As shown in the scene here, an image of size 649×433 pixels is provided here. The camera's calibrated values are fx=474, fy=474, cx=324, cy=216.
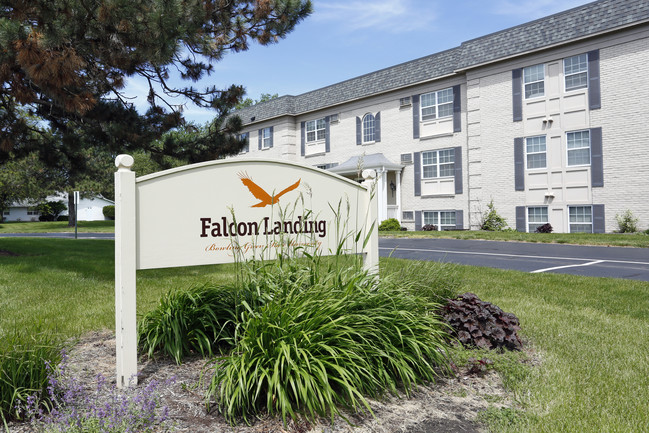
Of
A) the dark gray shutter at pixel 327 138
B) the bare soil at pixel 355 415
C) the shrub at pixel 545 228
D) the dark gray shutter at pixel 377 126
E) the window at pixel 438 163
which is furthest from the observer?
the dark gray shutter at pixel 327 138

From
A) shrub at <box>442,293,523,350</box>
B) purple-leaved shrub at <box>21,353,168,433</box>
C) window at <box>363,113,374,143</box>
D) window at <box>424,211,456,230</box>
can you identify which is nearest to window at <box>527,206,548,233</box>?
window at <box>424,211,456,230</box>

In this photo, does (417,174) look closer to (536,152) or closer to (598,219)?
(536,152)

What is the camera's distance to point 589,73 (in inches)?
709

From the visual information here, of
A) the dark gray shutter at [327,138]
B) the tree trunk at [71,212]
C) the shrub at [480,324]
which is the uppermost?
the dark gray shutter at [327,138]

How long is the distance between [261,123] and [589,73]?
64.3 ft

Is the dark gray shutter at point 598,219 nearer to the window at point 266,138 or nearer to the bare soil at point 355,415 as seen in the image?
the bare soil at point 355,415

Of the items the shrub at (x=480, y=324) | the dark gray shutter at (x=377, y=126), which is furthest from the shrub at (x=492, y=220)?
the shrub at (x=480, y=324)

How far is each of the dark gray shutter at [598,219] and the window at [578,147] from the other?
1773mm

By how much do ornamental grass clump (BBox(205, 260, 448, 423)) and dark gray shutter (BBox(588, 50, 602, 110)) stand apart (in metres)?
17.6

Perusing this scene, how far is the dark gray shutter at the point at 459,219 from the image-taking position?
21531 mm

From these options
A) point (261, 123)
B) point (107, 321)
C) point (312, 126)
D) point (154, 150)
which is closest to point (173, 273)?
point (154, 150)

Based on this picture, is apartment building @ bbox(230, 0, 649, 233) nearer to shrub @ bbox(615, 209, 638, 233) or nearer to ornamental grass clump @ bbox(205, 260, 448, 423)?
shrub @ bbox(615, 209, 638, 233)

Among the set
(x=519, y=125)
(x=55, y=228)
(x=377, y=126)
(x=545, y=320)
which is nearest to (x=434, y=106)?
(x=377, y=126)

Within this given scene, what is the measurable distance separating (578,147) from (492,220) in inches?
171
